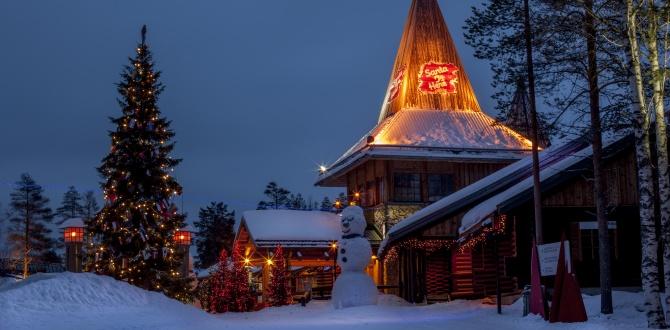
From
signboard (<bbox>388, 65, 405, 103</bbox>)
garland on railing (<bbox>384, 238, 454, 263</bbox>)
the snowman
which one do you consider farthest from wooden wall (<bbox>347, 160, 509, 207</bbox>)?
the snowman

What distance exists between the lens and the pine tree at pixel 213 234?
247 feet

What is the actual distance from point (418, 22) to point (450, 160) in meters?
8.57

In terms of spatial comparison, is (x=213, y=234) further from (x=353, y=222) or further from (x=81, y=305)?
(x=81, y=305)

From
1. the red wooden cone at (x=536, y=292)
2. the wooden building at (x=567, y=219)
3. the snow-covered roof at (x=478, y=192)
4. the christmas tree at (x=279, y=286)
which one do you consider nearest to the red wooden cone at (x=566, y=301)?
the red wooden cone at (x=536, y=292)

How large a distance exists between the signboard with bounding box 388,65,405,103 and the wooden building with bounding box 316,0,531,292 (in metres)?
0.06

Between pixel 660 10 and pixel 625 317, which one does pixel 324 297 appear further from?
pixel 660 10

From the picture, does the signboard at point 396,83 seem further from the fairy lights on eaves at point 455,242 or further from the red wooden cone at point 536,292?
the red wooden cone at point 536,292

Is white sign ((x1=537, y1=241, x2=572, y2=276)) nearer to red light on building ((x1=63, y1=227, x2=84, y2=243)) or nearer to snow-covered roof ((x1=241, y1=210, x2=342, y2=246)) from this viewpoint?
snow-covered roof ((x1=241, y1=210, x2=342, y2=246))

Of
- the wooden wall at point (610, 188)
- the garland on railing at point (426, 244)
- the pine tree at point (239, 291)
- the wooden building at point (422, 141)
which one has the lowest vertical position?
the pine tree at point (239, 291)

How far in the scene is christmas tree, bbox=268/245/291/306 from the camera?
29.3m

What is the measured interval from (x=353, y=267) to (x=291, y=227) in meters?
8.40

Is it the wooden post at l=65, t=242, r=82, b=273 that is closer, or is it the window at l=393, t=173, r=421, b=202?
the wooden post at l=65, t=242, r=82, b=273

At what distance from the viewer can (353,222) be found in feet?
88.8

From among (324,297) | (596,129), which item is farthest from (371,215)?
(596,129)
